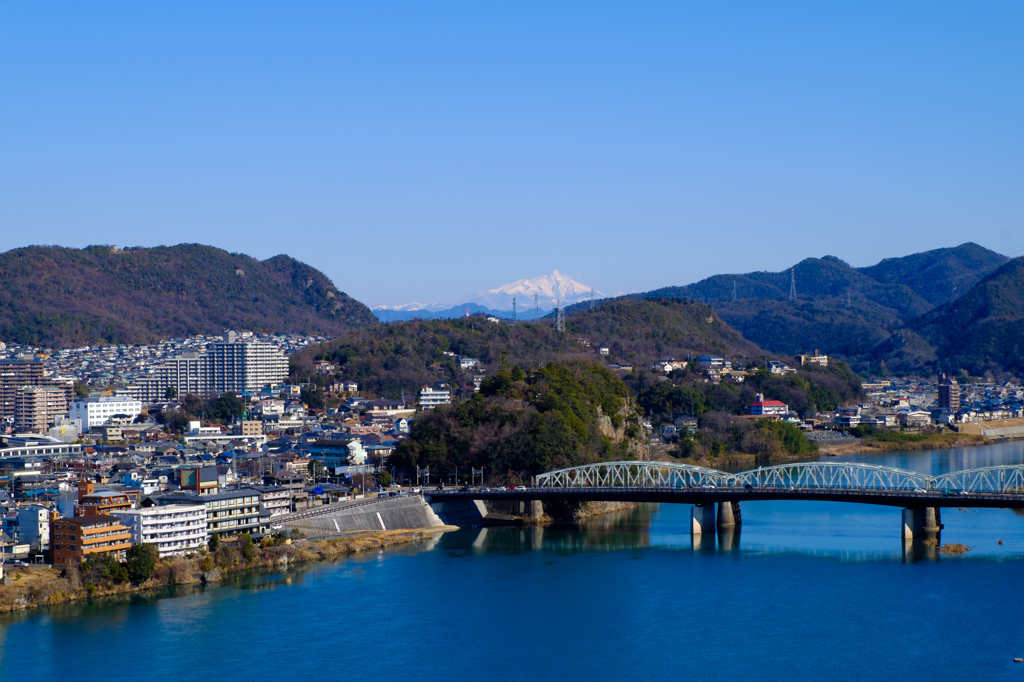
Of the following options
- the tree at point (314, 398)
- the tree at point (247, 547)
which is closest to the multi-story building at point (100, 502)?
the tree at point (247, 547)

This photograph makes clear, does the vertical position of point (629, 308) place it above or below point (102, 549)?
above

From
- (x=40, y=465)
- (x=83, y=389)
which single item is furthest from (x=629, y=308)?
(x=40, y=465)

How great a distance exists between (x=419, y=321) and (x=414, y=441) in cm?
3590

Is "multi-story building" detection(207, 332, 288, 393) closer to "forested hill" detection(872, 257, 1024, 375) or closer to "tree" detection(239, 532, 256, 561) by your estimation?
"tree" detection(239, 532, 256, 561)

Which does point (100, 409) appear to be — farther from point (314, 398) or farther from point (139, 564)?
point (139, 564)

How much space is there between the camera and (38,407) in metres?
47.6

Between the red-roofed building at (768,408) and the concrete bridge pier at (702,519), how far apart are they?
2500cm

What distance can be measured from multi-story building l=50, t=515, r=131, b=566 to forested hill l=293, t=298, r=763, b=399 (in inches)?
1247

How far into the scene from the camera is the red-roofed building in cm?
5028

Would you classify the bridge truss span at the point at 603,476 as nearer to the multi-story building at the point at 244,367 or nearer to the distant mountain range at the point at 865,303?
the multi-story building at the point at 244,367

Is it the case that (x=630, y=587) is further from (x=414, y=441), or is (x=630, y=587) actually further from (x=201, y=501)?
(x=414, y=441)

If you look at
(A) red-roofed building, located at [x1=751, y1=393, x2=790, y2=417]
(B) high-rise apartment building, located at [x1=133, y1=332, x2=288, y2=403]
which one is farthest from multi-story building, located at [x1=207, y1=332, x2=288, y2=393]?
(A) red-roofed building, located at [x1=751, y1=393, x2=790, y2=417]

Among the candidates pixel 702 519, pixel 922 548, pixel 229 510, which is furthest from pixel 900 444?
pixel 229 510

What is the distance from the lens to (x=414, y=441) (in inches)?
1222
